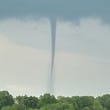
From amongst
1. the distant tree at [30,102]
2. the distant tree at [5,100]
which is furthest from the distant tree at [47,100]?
the distant tree at [5,100]

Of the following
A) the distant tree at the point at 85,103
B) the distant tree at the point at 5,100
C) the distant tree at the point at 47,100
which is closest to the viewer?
the distant tree at the point at 5,100

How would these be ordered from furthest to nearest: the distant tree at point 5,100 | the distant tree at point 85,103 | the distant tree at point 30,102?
the distant tree at point 85,103 → the distant tree at point 30,102 → the distant tree at point 5,100

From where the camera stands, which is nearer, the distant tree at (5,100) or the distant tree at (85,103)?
the distant tree at (5,100)

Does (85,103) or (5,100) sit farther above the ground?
(85,103)

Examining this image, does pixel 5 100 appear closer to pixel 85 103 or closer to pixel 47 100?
pixel 47 100

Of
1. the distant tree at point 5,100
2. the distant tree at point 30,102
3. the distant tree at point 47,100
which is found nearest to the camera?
the distant tree at point 5,100

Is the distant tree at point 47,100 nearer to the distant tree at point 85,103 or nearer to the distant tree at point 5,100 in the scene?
the distant tree at point 85,103

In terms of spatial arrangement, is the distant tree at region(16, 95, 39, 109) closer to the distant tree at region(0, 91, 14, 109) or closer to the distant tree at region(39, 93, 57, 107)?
the distant tree at region(39, 93, 57, 107)

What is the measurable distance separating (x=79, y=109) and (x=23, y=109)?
37402 millimetres

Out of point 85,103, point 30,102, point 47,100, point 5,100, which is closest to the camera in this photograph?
point 5,100

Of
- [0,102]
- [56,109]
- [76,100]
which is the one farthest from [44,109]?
[76,100]

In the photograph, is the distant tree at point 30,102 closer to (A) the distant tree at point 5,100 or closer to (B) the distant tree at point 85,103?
(A) the distant tree at point 5,100

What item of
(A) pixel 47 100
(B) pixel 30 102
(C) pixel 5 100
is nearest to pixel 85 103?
(A) pixel 47 100

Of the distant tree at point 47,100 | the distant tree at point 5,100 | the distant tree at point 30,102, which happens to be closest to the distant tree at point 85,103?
the distant tree at point 47,100
